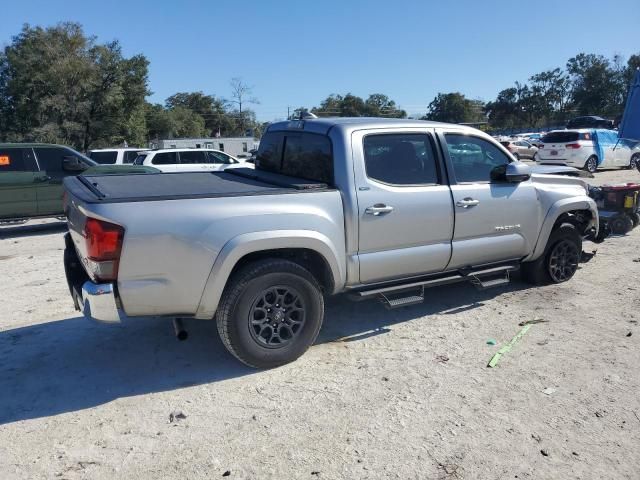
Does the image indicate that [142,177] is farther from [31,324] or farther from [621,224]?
[621,224]

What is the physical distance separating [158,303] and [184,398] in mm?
718

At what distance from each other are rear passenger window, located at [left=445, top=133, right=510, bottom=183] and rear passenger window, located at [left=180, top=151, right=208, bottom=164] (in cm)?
1225

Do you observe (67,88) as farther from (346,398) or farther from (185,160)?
(346,398)

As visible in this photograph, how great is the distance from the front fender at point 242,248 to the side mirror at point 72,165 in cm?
828

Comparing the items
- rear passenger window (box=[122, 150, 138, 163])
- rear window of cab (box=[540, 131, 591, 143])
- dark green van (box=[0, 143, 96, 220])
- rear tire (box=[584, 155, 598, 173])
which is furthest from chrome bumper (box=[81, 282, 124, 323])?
rear tire (box=[584, 155, 598, 173])

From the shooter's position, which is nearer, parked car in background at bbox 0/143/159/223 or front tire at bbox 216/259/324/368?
front tire at bbox 216/259/324/368

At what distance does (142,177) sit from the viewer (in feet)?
15.9

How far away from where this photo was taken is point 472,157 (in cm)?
509

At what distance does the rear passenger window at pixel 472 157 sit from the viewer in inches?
194

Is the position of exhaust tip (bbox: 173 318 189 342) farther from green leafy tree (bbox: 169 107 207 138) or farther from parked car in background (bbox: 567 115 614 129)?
green leafy tree (bbox: 169 107 207 138)

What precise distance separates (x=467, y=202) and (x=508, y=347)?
54.0 inches

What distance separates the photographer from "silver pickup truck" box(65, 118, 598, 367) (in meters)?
3.42

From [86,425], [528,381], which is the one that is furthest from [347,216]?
[86,425]

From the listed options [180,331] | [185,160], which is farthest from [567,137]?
[180,331]
